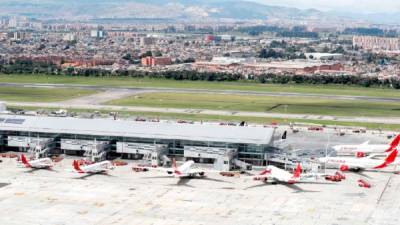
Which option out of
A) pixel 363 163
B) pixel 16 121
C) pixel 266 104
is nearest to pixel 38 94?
pixel 266 104

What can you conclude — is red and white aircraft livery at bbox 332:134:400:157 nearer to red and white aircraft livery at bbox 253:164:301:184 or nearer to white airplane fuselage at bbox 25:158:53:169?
red and white aircraft livery at bbox 253:164:301:184

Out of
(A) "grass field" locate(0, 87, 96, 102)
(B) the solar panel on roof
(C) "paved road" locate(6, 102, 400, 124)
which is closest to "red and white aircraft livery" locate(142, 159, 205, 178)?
(B) the solar panel on roof

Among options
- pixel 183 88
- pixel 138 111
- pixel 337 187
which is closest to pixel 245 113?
pixel 138 111

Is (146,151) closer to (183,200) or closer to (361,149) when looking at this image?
(183,200)

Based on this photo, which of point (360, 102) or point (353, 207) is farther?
point (360, 102)

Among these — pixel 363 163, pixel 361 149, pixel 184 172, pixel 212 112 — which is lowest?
pixel 212 112

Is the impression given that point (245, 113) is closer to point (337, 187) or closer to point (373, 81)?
point (337, 187)
